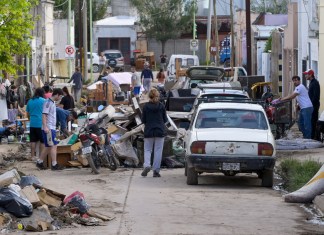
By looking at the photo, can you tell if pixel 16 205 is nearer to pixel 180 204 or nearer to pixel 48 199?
pixel 48 199

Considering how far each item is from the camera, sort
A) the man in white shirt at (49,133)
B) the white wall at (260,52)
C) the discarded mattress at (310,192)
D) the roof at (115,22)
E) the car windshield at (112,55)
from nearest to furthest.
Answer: the discarded mattress at (310,192), the man in white shirt at (49,133), the white wall at (260,52), the car windshield at (112,55), the roof at (115,22)

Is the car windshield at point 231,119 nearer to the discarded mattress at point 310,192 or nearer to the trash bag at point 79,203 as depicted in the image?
the discarded mattress at point 310,192

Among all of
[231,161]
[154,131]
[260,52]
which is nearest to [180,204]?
[231,161]

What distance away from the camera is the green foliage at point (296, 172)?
1756cm

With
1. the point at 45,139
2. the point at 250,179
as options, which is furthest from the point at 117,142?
the point at 250,179

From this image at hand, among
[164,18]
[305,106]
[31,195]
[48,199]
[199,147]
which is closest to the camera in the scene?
[31,195]

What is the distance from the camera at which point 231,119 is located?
18266 millimetres

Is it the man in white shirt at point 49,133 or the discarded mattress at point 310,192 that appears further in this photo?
the man in white shirt at point 49,133

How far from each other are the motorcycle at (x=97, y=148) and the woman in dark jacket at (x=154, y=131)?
1487 millimetres

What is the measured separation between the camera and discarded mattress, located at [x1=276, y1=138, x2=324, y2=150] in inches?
962

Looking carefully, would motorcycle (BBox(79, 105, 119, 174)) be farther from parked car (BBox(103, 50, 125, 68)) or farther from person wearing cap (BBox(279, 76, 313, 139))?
parked car (BBox(103, 50, 125, 68))

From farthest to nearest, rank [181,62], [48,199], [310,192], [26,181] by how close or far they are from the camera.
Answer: [181,62] → [310,192] → [26,181] → [48,199]

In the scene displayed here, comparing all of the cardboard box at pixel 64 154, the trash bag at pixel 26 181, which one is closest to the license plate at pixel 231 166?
the trash bag at pixel 26 181

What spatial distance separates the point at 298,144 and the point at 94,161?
638cm
